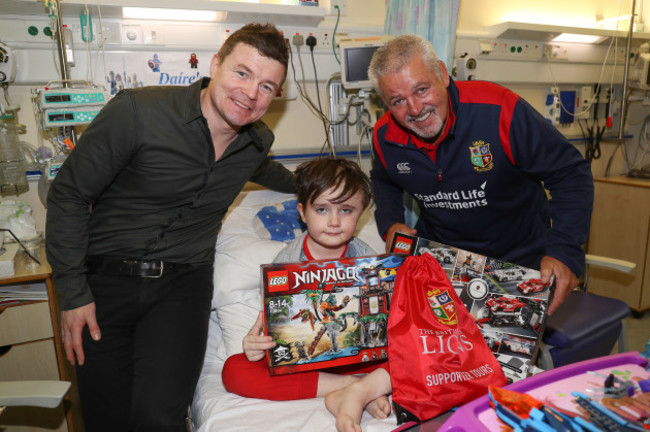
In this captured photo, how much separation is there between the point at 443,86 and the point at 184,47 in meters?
1.50

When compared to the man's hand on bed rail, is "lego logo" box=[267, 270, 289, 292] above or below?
above

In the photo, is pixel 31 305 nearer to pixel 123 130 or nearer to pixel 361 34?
pixel 123 130

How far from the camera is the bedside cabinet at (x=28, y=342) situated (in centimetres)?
189

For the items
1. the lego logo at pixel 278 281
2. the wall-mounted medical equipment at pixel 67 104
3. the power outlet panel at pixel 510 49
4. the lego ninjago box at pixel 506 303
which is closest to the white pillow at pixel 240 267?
the lego logo at pixel 278 281

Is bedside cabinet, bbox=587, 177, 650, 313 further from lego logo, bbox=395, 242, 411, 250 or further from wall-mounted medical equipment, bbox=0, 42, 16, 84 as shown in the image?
wall-mounted medical equipment, bbox=0, 42, 16, 84

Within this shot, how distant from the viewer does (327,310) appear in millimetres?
1491

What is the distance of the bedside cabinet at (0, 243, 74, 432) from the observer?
189 centimetres

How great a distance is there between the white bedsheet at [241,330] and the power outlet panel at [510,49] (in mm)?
1754

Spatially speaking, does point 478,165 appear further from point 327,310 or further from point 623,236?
point 623,236

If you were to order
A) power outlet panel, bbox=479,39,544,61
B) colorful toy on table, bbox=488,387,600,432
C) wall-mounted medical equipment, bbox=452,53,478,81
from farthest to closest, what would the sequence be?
power outlet panel, bbox=479,39,544,61, wall-mounted medical equipment, bbox=452,53,478,81, colorful toy on table, bbox=488,387,600,432

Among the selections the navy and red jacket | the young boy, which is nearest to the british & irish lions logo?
the navy and red jacket

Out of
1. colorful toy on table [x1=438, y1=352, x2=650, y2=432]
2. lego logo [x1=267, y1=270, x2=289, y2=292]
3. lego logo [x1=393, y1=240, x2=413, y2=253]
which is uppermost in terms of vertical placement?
lego logo [x1=393, y1=240, x2=413, y2=253]

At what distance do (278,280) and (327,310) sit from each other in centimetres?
19

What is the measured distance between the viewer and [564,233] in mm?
1729
